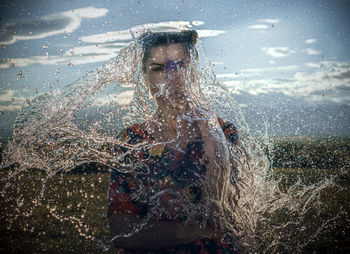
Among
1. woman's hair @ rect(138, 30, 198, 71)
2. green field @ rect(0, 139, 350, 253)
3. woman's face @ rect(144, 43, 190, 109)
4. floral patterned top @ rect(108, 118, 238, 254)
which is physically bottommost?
green field @ rect(0, 139, 350, 253)

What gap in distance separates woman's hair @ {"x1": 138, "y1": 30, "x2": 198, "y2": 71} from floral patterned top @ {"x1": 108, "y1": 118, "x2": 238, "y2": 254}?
0.91m

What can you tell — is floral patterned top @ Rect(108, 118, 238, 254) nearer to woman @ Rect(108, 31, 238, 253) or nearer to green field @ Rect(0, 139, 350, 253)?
woman @ Rect(108, 31, 238, 253)

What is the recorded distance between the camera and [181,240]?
174 cm

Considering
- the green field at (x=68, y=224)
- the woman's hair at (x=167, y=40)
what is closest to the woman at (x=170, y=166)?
the woman's hair at (x=167, y=40)

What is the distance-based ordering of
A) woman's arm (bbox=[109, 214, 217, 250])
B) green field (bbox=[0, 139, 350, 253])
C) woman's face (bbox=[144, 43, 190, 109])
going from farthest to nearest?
green field (bbox=[0, 139, 350, 253]), woman's face (bbox=[144, 43, 190, 109]), woman's arm (bbox=[109, 214, 217, 250])

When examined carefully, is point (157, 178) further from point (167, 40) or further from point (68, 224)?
point (68, 224)

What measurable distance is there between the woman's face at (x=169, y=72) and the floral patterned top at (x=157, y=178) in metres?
0.48

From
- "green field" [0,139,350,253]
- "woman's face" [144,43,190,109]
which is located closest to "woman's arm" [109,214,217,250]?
"woman's face" [144,43,190,109]

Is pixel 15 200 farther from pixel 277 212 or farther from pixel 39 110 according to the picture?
pixel 277 212

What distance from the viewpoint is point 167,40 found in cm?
205

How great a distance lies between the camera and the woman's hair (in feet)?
6.75

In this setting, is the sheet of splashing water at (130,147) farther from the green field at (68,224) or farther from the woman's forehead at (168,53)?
the green field at (68,224)

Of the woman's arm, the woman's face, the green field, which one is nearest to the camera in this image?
the woman's arm

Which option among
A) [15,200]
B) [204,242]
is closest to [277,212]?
[204,242]
